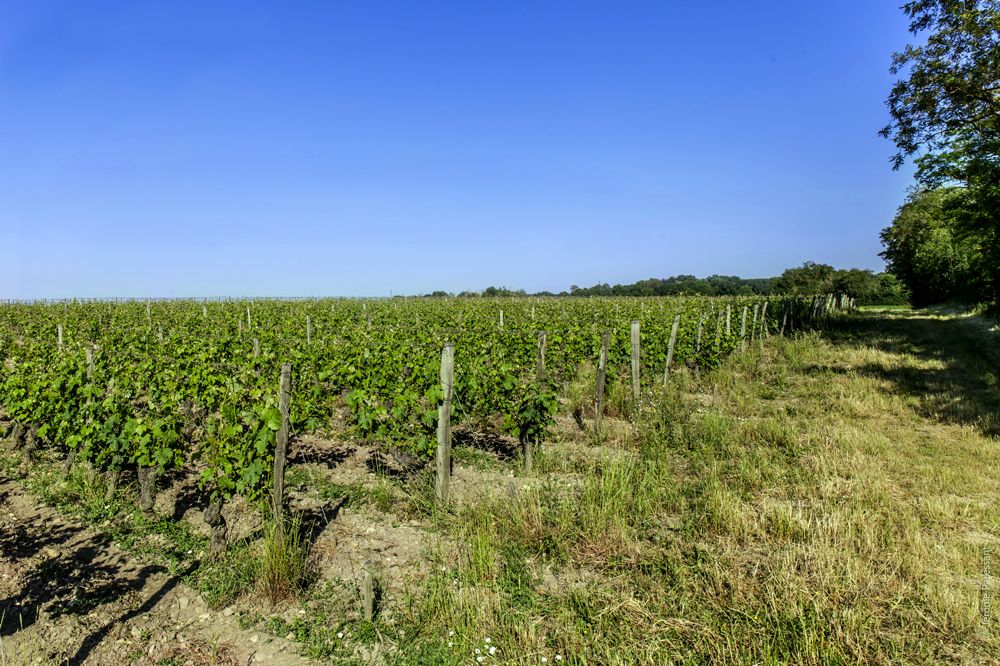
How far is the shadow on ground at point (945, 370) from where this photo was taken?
9.25 m

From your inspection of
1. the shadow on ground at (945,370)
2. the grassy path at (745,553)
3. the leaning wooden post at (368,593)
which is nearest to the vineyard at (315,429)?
the leaning wooden post at (368,593)

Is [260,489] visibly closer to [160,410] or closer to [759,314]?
[160,410]

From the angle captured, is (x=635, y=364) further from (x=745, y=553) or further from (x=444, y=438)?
(x=745, y=553)

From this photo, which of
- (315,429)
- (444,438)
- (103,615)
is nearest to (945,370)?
(444,438)

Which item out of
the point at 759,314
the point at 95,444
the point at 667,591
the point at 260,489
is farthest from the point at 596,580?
the point at 759,314

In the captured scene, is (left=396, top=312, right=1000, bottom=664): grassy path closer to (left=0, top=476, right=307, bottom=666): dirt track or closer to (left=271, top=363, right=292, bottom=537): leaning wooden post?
(left=0, top=476, right=307, bottom=666): dirt track

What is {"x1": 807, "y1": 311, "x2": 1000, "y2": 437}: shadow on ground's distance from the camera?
925cm

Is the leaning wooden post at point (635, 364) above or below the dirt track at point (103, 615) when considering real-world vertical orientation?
above

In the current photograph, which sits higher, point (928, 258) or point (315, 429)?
point (928, 258)

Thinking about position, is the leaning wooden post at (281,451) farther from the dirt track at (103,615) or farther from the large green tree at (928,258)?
the large green tree at (928,258)

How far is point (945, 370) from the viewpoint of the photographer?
45.1ft

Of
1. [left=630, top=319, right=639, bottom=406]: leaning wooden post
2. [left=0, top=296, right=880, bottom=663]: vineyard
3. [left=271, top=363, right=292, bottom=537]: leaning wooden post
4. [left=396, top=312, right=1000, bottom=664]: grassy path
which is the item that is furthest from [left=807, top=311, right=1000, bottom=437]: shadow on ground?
[left=271, top=363, right=292, bottom=537]: leaning wooden post

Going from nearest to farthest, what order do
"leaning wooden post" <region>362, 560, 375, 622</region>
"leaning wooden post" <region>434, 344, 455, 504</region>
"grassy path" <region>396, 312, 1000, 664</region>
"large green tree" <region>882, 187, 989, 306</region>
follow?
1. "grassy path" <region>396, 312, 1000, 664</region>
2. "leaning wooden post" <region>362, 560, 375, 622</region>
3. "leaning wooden post" <region>434, 344, 455, 504</region>
4. "large green tree" <region>882, 187, 989, 306</region>

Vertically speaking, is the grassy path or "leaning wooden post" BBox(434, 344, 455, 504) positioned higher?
"leaning wooden post" BBox(434, 344, 455, 504)
